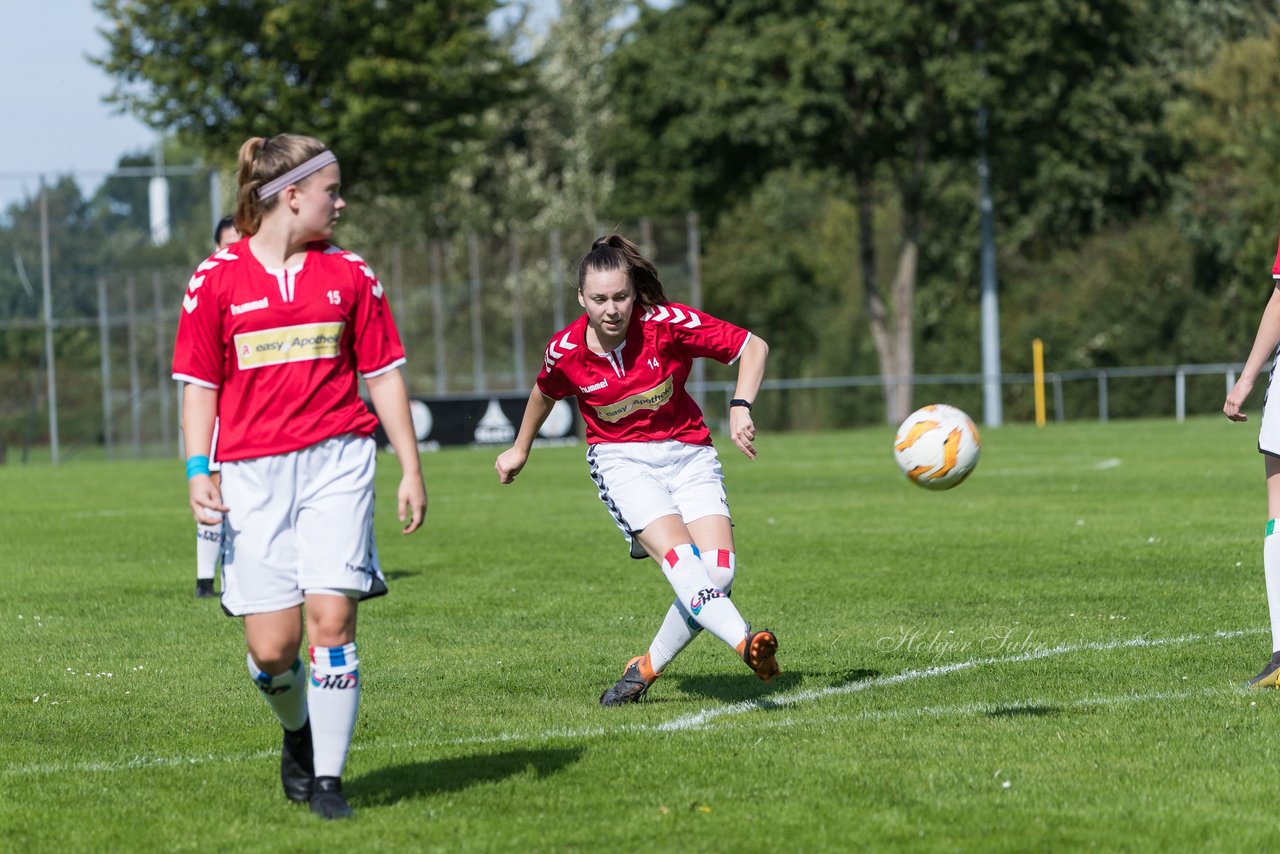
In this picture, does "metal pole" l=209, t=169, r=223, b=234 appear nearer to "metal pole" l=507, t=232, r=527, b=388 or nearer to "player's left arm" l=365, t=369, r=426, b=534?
"metal pole" l=507, t=232, r=527, b=388

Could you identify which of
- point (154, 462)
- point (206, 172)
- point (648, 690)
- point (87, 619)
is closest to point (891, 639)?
point (648, 690)

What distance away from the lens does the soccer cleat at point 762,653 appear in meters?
5.90

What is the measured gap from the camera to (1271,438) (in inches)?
266

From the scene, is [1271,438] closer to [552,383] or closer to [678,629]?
[678,629]

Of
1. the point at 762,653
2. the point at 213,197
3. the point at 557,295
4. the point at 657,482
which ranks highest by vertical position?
the point at 213,197

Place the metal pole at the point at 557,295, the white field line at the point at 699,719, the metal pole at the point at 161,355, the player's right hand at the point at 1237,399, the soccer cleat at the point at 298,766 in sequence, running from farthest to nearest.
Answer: the metal pole at the point at 557,295
the metal pole at the point at 161,355
the player's right hand at the point at 1237,399
the white field line at the point at 699,719
the soccer cleat at the point at 298,766

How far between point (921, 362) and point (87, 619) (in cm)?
4149

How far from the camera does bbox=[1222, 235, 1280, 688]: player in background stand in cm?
675

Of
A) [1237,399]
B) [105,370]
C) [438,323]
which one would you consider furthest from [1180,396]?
[1237,399]

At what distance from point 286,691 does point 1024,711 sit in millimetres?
2775

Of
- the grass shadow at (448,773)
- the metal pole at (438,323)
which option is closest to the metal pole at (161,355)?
the metal pole at (438,323)

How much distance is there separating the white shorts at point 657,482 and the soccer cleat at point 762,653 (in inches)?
37.8

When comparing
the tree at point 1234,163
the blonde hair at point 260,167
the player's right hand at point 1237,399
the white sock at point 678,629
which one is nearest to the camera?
the blonde hair at point 260,167

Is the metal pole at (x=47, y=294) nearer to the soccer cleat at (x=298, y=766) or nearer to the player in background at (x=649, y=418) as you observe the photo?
the player in background at (x=649, y=418)
